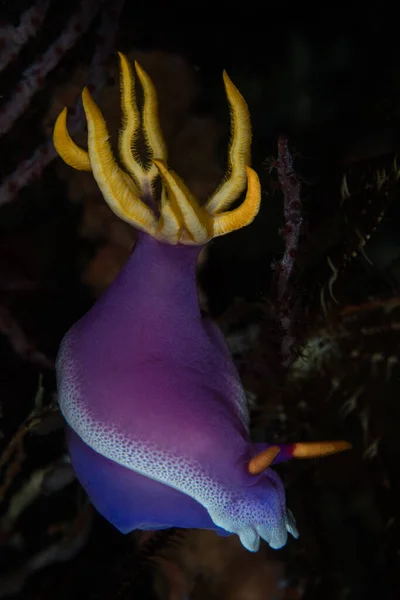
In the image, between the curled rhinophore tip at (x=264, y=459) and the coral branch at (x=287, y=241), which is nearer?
the curled rhinophore tip at (x=264, y=459)

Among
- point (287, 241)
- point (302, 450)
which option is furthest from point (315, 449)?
point (287, 241)

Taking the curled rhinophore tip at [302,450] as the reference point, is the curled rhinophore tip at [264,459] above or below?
above

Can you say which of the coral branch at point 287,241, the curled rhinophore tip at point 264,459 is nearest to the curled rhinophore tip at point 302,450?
the curled rhinophore tip at point 264,459

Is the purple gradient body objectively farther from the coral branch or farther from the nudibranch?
the coral branch

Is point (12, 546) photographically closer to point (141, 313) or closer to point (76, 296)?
point (76, 296)

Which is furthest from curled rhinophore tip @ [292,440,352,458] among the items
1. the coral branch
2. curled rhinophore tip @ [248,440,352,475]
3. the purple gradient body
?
the coral branch

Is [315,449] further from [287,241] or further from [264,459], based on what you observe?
[287,241]

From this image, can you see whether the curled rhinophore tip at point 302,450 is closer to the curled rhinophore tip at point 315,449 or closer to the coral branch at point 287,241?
the curled rhinophore tip at point 315,449
